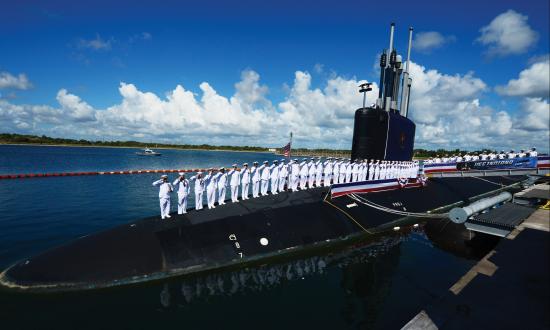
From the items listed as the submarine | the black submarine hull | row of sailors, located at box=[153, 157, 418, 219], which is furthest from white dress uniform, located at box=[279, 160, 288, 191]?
the black submarine hull

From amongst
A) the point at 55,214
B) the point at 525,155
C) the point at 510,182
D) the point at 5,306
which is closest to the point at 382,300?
the point at 5,306

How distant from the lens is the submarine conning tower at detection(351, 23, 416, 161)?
18312 millimetres

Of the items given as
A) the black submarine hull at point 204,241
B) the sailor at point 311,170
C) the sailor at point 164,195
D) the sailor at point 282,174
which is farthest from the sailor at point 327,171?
the sailor at point 164,195

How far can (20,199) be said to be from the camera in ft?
73.2

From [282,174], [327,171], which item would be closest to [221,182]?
[282,174]

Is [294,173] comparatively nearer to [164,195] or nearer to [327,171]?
[327,171]

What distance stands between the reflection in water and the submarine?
0.36m

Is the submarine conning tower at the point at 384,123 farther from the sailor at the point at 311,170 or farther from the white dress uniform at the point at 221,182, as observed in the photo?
the white dress uniform at the point at 221,182

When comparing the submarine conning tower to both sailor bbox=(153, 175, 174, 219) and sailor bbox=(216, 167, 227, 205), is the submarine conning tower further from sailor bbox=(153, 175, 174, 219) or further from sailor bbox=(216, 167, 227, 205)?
sailor bbox=(153, 175, 174, 219)

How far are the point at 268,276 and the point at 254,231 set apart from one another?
1777mm

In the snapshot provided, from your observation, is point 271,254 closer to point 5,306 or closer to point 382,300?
point 382,300

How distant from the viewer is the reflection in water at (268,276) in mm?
8977

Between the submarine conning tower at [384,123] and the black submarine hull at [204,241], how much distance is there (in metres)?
4.20

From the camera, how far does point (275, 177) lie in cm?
1600
